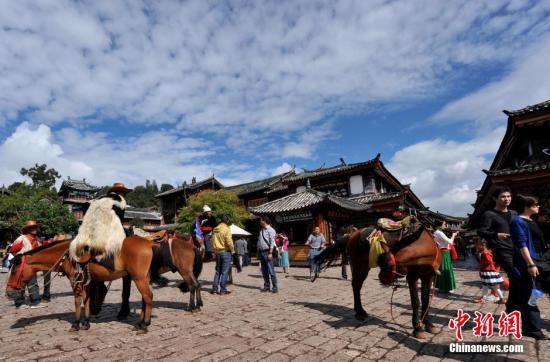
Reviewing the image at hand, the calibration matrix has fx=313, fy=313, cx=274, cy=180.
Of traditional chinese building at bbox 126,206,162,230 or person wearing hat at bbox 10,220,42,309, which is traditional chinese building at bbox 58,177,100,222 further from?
person wearing hat at bbox 10,220,42,309

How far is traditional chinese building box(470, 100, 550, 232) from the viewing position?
1036cm

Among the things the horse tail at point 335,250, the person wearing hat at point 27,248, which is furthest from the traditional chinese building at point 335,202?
the person wearing hat at point 27,248

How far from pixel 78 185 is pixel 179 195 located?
2827 centimetres

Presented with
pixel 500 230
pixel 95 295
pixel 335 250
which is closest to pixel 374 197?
pixel 335 250

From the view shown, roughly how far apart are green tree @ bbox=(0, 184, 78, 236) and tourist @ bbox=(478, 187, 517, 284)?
114ft

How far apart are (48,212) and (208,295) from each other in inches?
1170

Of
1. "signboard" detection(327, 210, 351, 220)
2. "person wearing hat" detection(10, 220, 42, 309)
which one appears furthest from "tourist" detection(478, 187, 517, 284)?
"signboard" detection(327, 210, 351, 220)

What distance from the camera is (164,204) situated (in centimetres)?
4412

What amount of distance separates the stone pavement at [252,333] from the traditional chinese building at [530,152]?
17.6 feet

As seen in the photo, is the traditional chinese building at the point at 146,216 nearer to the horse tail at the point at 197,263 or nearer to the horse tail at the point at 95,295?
the horse tail at the point at 197,263

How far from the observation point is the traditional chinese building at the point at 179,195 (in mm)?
40812

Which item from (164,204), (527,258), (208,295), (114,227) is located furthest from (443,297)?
(164,204)

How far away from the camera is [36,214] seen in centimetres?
3006

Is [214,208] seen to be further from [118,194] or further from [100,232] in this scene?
[100,232]
